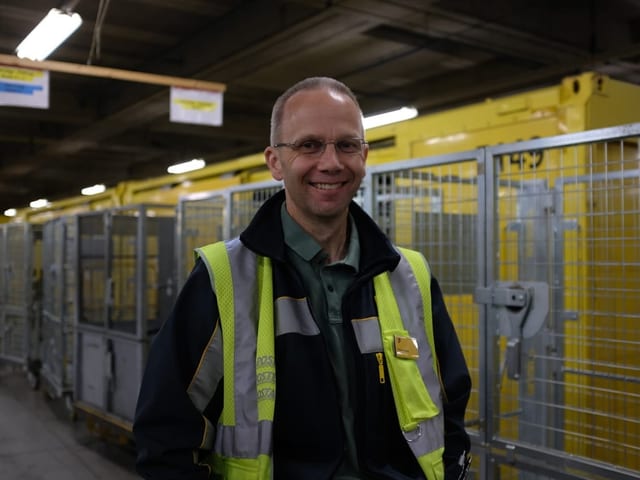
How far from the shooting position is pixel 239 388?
1.48m

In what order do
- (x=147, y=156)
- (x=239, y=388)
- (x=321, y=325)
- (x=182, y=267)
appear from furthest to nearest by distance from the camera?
(x=147, y=156) → (x=182, y=267) → (x=321, y=325) → (x=239, y=388)

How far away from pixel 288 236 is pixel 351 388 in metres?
0.43

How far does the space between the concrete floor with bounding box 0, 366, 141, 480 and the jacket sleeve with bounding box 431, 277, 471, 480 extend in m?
4.32

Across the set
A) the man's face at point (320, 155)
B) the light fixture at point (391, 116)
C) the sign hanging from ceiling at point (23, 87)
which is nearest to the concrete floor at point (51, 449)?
the sign hanging from ceiling at point (23, 87)

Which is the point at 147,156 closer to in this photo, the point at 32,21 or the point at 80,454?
the point at 32,21

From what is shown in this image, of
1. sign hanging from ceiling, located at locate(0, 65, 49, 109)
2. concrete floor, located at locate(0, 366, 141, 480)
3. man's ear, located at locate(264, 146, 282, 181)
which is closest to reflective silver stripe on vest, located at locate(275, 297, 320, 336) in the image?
man's ear, located at locate(264, 146, 282, 181)

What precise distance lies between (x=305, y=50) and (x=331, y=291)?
8.63m

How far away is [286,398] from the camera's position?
1512 mm

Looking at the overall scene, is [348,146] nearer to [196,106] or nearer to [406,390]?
[406,390]

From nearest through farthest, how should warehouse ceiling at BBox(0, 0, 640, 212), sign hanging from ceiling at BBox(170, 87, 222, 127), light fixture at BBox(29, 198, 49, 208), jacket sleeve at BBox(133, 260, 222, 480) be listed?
jacket sleeve at BBox(133, 260, 222, 480)
sign hanging from ceiling at BBox(170, 87, 222, 127)
warehouse ceiling at BBox(0, 0, 640, 212)
light fixture at BBox(29, 198, 49, 208)

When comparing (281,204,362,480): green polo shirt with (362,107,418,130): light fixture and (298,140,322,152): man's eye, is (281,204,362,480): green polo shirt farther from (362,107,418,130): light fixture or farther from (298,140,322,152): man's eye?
(362,107,418,130): light fixture

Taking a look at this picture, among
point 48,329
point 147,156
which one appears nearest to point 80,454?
point 48,329

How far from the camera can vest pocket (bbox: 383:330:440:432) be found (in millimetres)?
1586

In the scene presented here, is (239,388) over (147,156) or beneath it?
beneath
